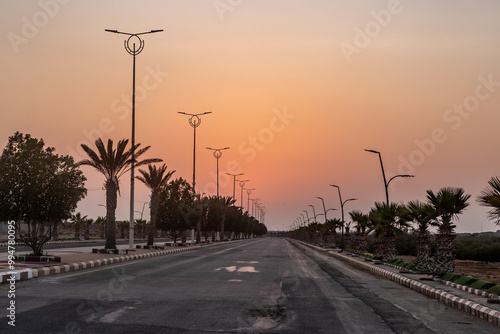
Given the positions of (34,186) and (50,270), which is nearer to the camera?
(50,270)

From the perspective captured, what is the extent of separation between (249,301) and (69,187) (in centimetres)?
1778

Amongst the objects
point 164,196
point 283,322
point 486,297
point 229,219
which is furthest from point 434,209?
point 229,219

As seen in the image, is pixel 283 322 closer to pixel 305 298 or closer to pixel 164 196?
pixel 305 298

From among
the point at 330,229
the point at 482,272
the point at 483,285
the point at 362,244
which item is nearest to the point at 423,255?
the point at 483,285

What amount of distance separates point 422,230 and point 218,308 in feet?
61.3

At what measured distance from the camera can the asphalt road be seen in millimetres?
10406

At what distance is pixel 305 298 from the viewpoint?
610 inches

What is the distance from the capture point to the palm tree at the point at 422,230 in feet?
91.1

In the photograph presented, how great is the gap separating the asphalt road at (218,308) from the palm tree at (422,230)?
8.39 m

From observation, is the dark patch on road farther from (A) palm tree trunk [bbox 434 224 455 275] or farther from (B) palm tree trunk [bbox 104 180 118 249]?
(B) palm tree trunk [bbox 104 180 118 249]

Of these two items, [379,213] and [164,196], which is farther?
Answer: [164,196]

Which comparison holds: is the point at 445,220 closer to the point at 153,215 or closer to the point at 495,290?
the point at 495,290

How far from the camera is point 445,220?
2575 cm

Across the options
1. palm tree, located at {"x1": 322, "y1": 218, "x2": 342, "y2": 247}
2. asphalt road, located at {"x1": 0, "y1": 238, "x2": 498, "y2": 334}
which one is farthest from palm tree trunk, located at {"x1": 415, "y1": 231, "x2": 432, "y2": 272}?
palm tree, located at {"x1": 322, "y1": 218, "x2": 342, "y2": 247}
